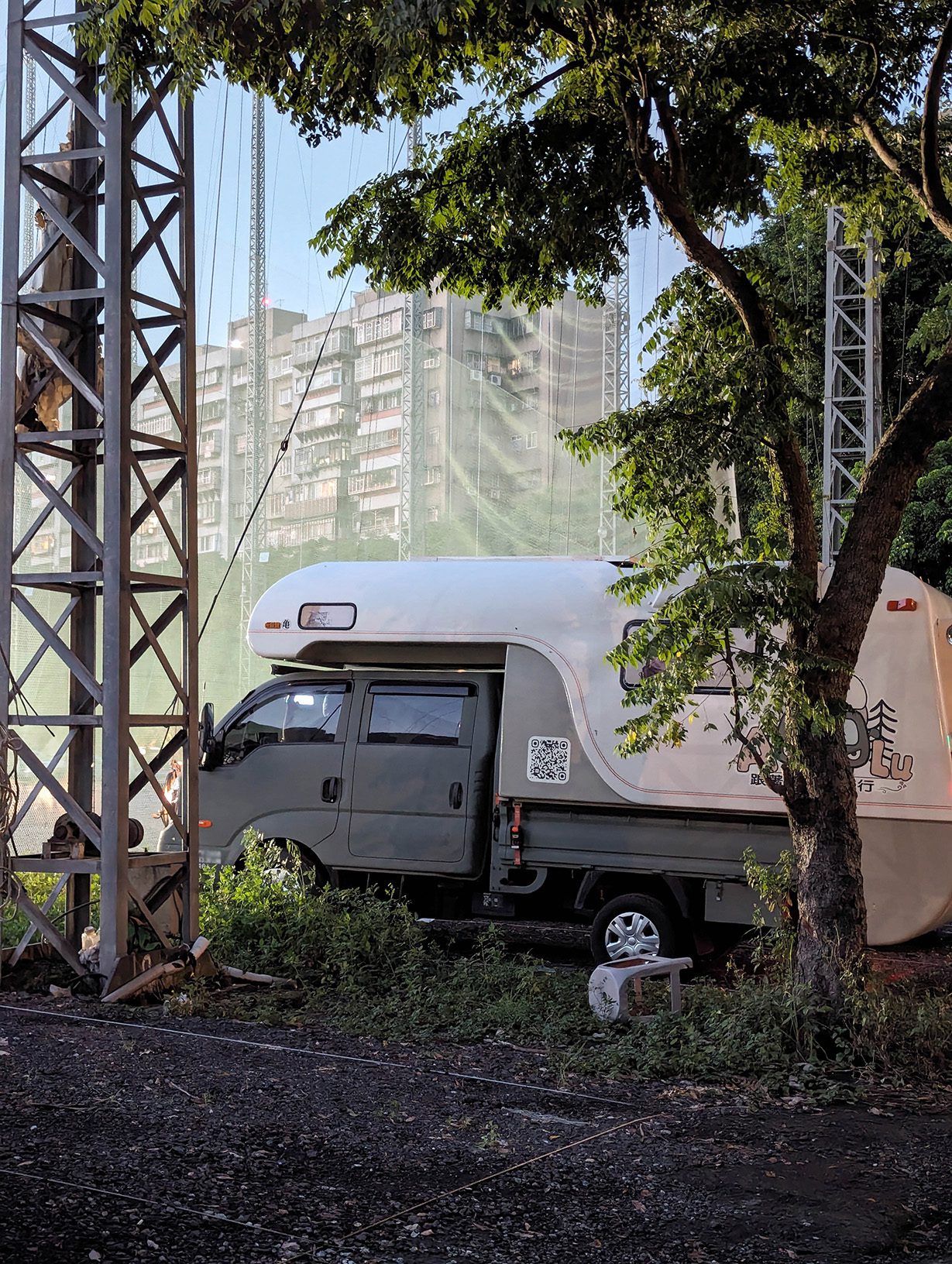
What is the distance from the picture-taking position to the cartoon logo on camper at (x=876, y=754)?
8.60 m

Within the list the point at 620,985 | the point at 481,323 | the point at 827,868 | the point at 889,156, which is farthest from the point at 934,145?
the point at 481,323

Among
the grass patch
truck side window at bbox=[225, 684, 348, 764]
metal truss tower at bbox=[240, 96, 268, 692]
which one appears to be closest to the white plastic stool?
the grass patch

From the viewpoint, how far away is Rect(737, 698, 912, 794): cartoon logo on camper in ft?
28.2

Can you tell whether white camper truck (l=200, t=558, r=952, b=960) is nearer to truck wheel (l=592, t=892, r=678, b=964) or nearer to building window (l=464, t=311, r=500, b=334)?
truck wheel (l=592, t=892, r=678, b=964)

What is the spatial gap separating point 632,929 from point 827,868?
2346 mm

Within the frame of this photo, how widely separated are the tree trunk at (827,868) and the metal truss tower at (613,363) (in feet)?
35.0

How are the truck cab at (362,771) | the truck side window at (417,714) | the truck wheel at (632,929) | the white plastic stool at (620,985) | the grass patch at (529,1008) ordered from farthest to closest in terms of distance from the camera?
the truck side window at (417,714), the truck cab at (362,771), the truck wheel at (632,929), the white plastic stool at (620,985), the grass patch at (529,1008)

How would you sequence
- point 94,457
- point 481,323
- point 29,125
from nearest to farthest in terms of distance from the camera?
1. point 94,457
2. point 29,125
3. point 481,323

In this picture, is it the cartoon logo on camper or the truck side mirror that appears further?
the truck side mirror

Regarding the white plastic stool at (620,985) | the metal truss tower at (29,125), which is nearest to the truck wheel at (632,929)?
the white plastic stool at (620,985)

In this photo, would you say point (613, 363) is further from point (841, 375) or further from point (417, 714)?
point (417, 714)

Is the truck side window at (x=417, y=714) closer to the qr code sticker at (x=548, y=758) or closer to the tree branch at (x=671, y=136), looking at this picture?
the qr code sticker at (x=548, y=758)

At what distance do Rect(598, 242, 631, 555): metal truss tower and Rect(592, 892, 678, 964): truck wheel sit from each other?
9.12 meters

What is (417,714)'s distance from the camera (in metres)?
10.2
